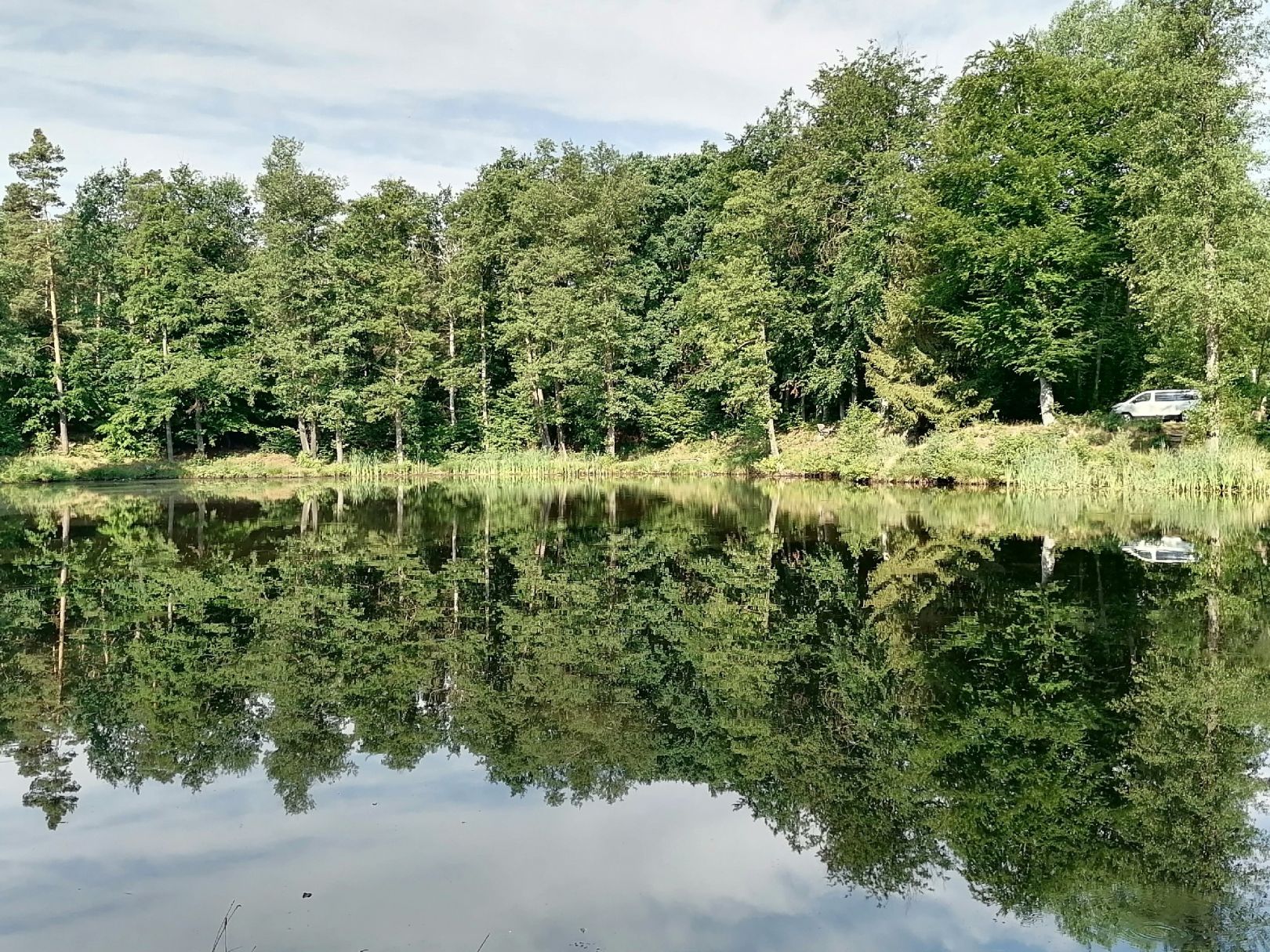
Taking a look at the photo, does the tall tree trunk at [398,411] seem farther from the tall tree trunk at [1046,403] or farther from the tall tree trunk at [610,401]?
the tall tree trunk at [1046,403]

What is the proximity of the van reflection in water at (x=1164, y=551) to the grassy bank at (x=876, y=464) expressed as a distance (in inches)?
386

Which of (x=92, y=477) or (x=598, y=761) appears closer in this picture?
(x=598, y=761)

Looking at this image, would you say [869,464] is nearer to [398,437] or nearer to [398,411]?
[398,411]

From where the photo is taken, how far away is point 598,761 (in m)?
6.80

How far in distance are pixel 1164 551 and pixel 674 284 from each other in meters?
38.6

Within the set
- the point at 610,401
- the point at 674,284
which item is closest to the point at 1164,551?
the point at 610,401

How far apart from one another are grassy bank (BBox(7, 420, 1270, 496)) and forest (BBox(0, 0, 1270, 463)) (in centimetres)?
157

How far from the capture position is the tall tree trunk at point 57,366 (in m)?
45.9

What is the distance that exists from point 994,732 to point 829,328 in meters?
38.4

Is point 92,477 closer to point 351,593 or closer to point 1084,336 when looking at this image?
point 351,593

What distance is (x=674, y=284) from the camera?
2015 inches

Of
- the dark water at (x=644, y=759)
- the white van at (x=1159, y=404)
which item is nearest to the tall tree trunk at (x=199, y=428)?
the dark water at (x=644, y=759)

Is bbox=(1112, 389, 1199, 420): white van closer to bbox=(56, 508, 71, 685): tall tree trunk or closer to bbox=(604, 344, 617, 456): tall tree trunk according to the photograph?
bbox=(604, 344, 617, 456): tall tree trunk

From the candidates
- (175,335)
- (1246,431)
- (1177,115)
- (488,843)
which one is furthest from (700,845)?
(175,335)
